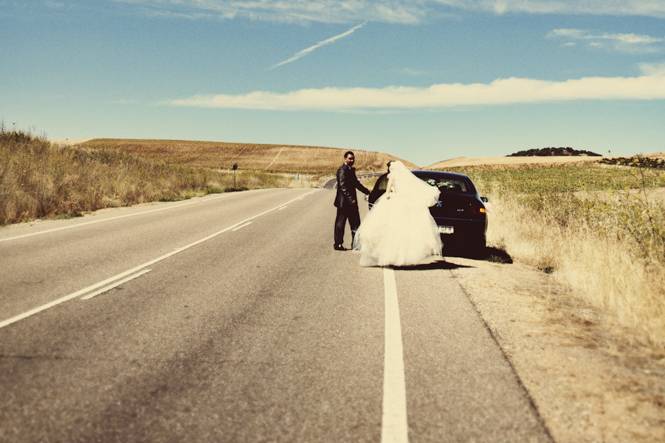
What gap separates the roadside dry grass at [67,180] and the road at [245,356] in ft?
24.5

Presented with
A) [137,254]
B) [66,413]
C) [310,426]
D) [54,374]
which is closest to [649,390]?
[310,426]

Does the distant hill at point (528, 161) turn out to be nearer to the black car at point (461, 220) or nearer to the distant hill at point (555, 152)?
the distant hill at point (555, 152)

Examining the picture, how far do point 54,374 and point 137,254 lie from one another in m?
5.70

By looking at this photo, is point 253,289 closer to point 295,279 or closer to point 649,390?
point 295,279

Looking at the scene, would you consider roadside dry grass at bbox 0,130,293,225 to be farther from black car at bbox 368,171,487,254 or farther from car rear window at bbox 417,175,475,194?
black car at bbox 368,171,487,254

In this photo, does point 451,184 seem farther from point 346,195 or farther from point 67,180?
point 67,180

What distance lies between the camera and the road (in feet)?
10.8

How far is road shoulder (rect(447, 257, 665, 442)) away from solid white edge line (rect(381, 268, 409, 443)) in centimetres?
91

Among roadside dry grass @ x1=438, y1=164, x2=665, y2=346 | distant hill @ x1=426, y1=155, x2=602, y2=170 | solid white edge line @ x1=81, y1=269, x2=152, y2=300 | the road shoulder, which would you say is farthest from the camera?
distant hill @ x1=426, y1=155, x2=602, y2=170

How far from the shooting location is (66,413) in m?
3.38

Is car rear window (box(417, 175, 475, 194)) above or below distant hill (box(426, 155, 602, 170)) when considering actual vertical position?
below

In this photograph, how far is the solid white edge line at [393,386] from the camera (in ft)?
10.6

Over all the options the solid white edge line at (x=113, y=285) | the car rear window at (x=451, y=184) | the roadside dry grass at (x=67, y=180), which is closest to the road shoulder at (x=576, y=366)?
the car rear window at (x=451, y=184)

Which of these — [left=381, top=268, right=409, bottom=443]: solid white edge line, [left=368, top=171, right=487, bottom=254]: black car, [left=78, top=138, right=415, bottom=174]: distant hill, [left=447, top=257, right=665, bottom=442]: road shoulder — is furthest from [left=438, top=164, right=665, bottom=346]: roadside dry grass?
[left=78, top=138, right=415, bottom=174]: distant hill
